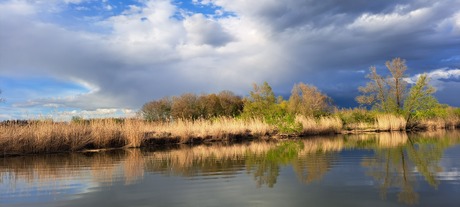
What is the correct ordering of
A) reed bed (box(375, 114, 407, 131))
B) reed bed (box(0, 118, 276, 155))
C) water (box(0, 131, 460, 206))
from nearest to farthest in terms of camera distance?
water (box(0, 131, 460, 206))
reed bed (box(0, 118, 276, 155))
reed bed (box(375, 114, 407, 131))

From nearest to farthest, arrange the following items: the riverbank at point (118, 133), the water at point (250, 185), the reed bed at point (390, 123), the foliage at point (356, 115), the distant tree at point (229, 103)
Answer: the water at point (250, 185) → the riverbank at point (118, 133) → the reed bed at point (390, 123) → the foliage at point (356, 115) → the distant tree at point (229, 103)

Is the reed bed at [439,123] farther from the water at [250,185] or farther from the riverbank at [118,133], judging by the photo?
the water at [250,185]

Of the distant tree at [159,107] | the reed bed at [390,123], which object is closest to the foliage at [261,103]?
the reed bed at [390,123]

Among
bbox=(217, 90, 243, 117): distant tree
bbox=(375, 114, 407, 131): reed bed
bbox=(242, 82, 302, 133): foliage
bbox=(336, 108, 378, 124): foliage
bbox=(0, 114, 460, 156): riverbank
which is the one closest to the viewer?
bbox=(0, 114, 460, 156): riverbank

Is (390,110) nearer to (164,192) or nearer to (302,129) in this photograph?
(302,129)

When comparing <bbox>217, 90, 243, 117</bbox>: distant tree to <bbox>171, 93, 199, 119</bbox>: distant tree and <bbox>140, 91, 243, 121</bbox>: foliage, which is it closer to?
<bbox>140, 91, 243, 121</bbox>: foliage

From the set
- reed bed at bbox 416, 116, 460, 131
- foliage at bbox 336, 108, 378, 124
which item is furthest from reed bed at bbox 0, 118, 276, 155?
reed bed at bbox 416, 116, 460, 131

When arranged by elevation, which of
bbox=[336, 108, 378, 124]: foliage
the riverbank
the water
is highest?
bbox=[336, 108, 378, 124]: foliage

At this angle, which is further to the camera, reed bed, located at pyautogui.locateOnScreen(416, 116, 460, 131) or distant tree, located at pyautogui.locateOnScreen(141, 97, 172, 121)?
distant tree, located at pyautogui.locateOnScreen(141, 97, 172, 121)

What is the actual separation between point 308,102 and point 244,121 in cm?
1302

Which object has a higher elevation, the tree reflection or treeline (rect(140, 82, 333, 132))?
treeline (rect(140, 82, 333, 132))

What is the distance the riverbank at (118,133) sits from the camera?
46.1ft

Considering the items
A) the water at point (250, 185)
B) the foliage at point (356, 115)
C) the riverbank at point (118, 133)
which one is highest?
the foliage at point (356, 115)

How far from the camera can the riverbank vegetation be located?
15120mm
